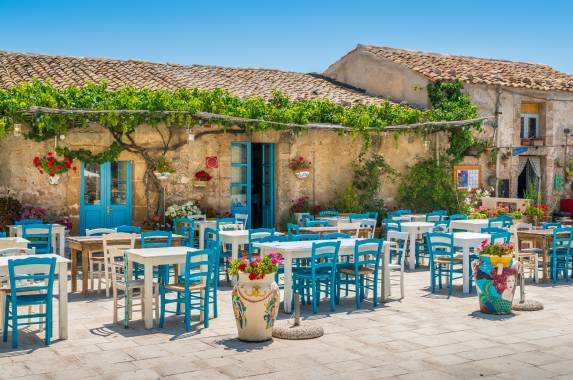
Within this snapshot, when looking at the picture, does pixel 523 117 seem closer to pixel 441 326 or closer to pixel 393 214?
pixel 393 214

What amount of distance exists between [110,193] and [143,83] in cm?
323

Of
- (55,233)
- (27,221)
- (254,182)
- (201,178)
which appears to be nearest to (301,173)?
(254,182)

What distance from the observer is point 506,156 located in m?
20.5

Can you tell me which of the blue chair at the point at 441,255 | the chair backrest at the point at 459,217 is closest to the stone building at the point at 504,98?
the chair backrest at the point at 459,217

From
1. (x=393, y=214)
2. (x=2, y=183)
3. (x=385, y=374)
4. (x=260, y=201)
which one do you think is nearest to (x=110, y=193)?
(x=2, y=183)

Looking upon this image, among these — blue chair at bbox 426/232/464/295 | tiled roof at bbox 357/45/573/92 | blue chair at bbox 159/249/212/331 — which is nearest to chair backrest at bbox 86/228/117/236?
blue chair at bbox 159/249/212/331

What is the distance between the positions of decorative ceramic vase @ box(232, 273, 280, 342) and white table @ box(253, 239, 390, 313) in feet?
4.83

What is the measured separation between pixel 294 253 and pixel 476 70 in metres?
13.9

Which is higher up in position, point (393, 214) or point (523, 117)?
point (523, 117)

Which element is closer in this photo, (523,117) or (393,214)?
(393,214)

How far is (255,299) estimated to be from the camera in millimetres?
7430

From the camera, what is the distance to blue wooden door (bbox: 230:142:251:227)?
690 inches

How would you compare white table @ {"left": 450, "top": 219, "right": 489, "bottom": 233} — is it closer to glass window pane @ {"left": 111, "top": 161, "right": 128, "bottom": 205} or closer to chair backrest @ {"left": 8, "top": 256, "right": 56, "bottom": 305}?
glass window pane @ {"left": 111, "top": 161, "right": 128, "bottom": 205}

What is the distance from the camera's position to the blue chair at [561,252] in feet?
38.2
